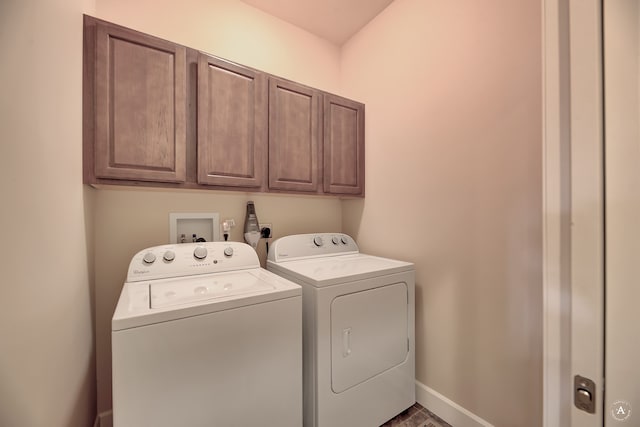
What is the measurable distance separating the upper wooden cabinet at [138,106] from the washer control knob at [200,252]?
0.39 m

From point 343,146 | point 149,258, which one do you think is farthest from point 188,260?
point 343,146

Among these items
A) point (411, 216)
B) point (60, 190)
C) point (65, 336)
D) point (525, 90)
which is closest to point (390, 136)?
point (411, 216)

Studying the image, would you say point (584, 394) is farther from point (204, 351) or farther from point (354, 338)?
point (204, 351)

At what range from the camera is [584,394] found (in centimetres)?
52

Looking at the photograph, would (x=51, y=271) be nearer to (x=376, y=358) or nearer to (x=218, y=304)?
(x=218, y=304)

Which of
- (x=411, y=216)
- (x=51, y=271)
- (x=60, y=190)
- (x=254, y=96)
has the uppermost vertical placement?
(x=254, y=96)

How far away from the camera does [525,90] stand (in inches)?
47.9

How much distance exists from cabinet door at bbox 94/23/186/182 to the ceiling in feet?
3.20

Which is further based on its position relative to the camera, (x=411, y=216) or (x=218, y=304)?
(x=411, y=216)

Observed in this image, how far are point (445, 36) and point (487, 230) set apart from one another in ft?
3.94

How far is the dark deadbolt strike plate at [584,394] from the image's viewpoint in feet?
1.67

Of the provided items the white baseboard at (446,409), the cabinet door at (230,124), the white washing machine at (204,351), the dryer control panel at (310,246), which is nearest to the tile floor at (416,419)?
the white baseboard at (446,409)

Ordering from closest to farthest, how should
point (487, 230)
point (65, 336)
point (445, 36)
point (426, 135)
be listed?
1. point (65, 336)
2. point (487, 230)
3. point (445, 36)
4. point (426, 135)

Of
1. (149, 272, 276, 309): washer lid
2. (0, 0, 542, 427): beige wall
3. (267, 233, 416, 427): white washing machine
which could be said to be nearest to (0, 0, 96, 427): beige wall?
(0, 0, 542, 427): beige wall
